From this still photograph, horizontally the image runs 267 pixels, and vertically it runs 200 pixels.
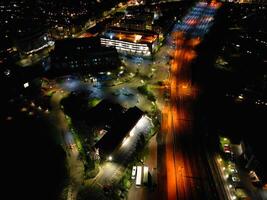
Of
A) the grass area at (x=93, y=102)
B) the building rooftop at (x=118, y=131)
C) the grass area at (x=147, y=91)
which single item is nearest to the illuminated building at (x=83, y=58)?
the grass area at (x=147, y=91)

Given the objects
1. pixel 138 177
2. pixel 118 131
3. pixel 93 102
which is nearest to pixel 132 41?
pixel 93 102

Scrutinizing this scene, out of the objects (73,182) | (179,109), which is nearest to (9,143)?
(73,182)

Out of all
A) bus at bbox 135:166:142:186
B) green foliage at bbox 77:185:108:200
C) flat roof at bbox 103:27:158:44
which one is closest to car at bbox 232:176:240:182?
bus at bbox 135:166:142:186

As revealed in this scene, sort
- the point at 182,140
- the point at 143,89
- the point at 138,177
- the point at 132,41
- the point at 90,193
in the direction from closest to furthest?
the point at 90,193, the point at 138,177, the point at 182,140, the point at 143,89, the point at 132,41

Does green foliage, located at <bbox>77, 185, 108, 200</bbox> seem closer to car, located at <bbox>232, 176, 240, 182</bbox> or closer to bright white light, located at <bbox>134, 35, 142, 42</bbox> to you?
car, located at <bbox>232, 176, 240, 182</bbox>

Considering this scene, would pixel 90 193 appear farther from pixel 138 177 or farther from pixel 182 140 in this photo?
pixel 182 140

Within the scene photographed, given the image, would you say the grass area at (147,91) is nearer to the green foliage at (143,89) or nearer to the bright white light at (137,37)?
the green foliage at (143,89)

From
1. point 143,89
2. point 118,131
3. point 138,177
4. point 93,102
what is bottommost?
point 138,177

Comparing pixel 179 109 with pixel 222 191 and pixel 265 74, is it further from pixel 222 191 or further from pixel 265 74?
pixel 265 74
